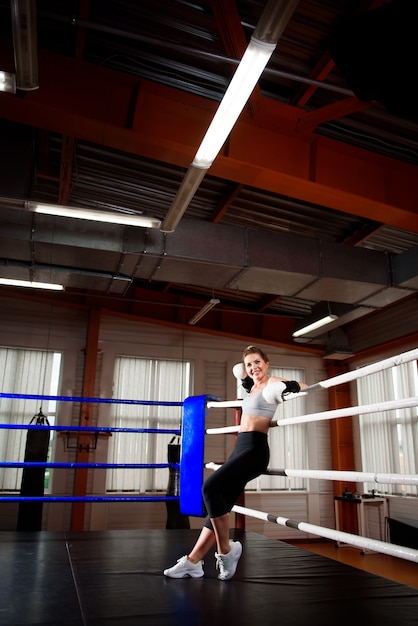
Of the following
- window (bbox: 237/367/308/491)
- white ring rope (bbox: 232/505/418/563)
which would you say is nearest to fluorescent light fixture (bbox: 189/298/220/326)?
window (bbox: 237/367/308/491)

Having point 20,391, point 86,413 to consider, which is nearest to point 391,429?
point 86,413

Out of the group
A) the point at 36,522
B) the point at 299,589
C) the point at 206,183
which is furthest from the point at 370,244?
the point at 36,522

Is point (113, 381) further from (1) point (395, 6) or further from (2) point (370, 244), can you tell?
(1) point (395, 6)

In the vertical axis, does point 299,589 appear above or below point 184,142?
below

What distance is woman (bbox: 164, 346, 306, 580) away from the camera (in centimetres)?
239

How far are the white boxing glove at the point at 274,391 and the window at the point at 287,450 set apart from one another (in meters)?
6.32

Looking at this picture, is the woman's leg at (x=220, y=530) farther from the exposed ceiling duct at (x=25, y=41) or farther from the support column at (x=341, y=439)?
the support column at (x=341, y=439)

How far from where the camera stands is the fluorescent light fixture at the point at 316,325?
23.3 feet

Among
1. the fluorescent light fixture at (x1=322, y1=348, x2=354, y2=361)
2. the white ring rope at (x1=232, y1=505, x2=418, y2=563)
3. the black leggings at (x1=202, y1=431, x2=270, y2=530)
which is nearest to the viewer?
the white ring rope at (x1=232, y1=505, x2=418, y2=563)

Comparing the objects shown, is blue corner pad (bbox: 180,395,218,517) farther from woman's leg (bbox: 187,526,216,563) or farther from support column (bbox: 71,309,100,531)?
support column (bbox: 71,309,100,531)

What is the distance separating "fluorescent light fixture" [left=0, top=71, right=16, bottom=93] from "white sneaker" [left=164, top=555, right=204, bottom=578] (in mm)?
2792

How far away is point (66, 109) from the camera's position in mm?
3568

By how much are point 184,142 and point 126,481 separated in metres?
6.06

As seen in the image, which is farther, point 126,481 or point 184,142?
point 126,481
